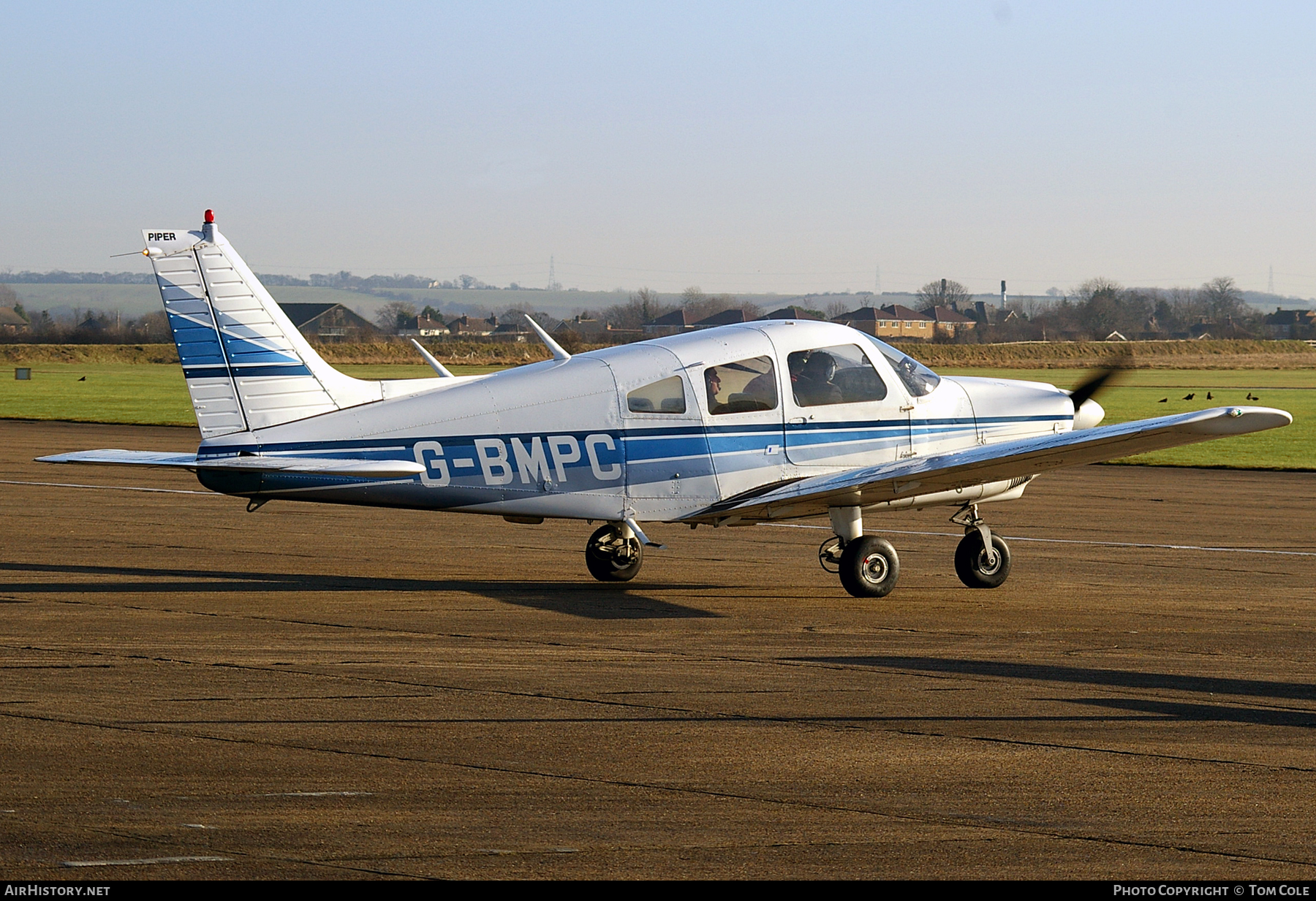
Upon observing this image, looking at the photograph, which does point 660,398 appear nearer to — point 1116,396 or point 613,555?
point 613,555

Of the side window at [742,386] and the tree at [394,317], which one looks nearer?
the side window at [742,386]

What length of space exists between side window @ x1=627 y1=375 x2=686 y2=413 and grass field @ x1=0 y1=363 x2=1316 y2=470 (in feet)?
37.1

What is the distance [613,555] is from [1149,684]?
6352mm

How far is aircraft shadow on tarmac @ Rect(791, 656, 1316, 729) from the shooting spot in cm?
923

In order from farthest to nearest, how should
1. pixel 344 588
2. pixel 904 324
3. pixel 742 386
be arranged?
pixel 904 324 < pixel 344 588 < pixel 742 386

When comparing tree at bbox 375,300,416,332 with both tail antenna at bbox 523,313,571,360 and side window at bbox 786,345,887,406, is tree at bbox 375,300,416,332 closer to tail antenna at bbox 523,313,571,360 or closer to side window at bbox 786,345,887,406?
tail antenna at bbox 523,313,571,360

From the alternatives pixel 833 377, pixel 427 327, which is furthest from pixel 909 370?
pixel 427 327

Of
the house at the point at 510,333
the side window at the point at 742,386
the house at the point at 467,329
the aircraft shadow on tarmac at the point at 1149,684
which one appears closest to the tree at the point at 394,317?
the house at the point at 467,329

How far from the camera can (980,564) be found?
15.1 metres

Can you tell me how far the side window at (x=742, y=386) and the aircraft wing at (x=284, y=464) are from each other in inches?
112

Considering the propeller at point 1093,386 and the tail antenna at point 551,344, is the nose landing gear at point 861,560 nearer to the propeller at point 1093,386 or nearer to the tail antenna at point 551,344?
the propeller at point 1093,386

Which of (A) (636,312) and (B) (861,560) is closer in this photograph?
(B) (861,560)

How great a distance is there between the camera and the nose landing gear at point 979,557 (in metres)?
15.1

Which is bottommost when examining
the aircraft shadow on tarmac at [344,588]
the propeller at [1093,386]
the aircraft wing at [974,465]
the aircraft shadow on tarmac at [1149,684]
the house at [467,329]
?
the aircraft shadow on tarmac at [1149,684]
